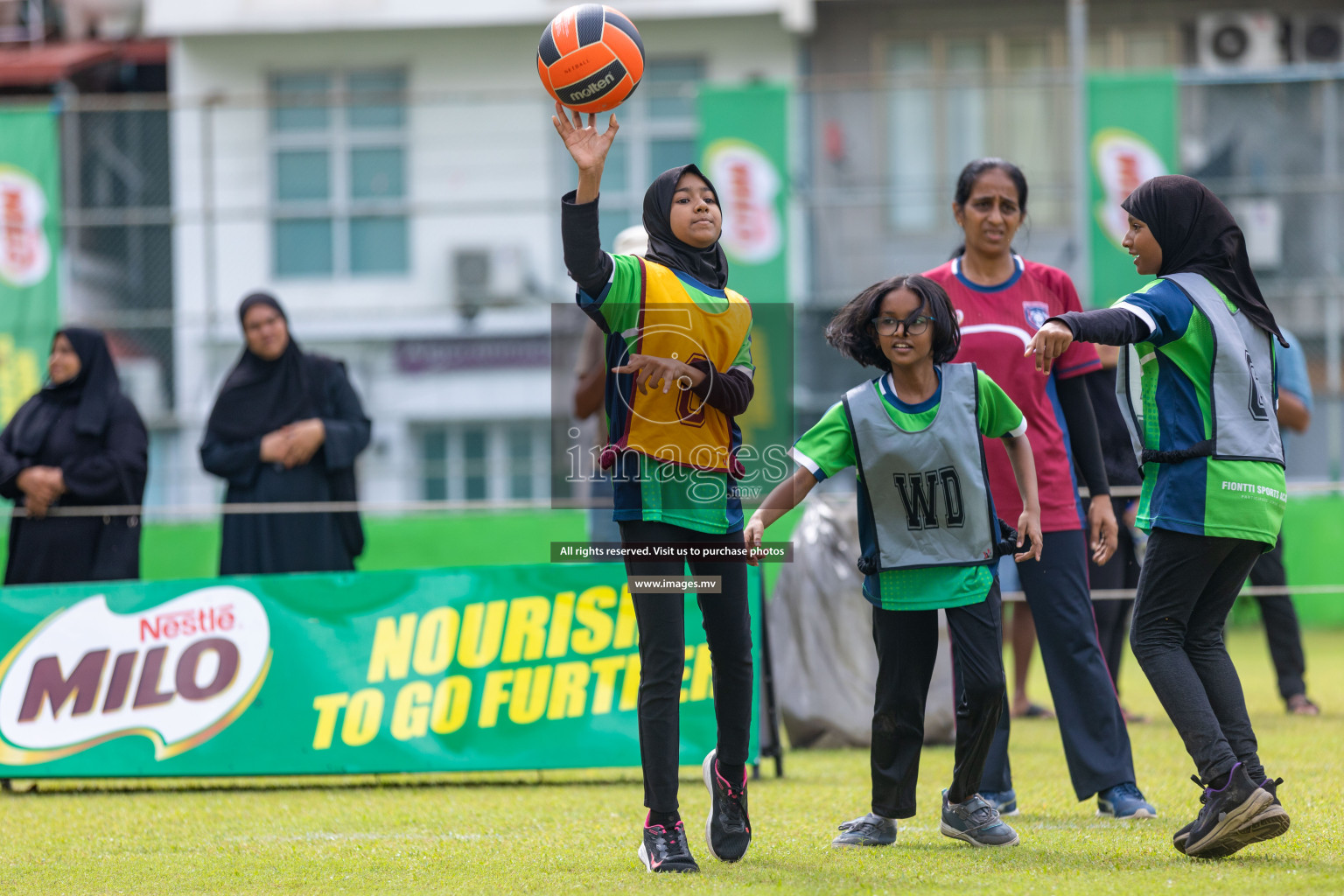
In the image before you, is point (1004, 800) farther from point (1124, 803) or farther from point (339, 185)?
point (339, 185)

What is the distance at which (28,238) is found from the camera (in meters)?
14.5

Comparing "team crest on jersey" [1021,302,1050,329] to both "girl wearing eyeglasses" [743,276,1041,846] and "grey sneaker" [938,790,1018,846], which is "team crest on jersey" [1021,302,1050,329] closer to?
"girl wearing eyeglasses" [743,276,1041,846]

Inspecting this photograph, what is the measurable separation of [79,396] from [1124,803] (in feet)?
17.2

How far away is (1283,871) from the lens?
3768 millimetres

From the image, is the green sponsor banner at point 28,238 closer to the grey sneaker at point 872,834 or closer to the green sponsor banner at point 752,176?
the green sponsor banner at point 752,176

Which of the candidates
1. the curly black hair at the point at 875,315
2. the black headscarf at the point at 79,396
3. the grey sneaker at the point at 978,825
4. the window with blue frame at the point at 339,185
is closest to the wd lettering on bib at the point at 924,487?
the curly black hair at the point at 875,315

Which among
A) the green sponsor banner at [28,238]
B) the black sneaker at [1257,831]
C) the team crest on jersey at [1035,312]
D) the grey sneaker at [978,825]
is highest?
the green sponsor banner at [28,238]

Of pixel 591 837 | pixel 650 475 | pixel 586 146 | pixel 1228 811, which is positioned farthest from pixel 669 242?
pixel 1228 811

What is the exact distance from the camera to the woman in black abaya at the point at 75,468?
7.23m

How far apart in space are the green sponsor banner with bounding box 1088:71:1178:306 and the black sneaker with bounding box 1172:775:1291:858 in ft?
34.6

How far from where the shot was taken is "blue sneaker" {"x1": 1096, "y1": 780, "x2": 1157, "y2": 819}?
15.8 feet

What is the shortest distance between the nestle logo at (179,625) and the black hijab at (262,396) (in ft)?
4.40

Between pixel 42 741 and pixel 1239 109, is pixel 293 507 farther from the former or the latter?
pixel 1239 109

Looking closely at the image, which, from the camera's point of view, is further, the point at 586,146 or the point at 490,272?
the point at 490,272
